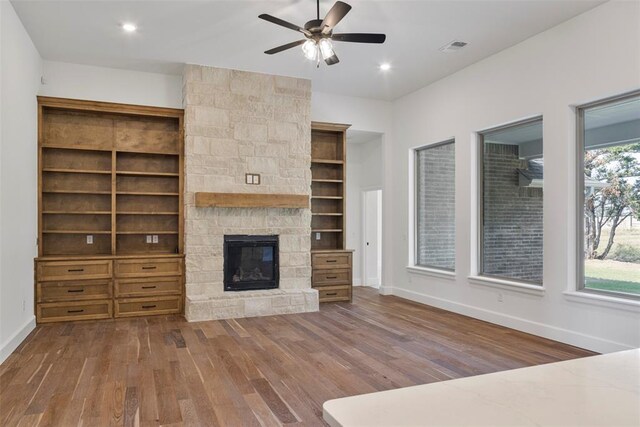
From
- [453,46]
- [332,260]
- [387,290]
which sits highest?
[453,46]

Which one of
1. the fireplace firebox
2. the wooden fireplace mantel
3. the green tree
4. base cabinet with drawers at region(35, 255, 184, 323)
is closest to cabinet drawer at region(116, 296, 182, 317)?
base cabinet with drawers at region(35, 255, 184, 323)

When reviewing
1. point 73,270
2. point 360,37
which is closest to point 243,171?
point 73,270

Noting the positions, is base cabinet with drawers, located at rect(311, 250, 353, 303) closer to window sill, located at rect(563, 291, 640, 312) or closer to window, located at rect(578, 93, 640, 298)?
window sill, located at rect(563, 291, 640, 312)

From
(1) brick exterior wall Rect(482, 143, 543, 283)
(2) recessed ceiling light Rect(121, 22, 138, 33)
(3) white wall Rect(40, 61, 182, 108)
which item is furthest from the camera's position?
(3) white wall Rect(40, 61, 182, 108)

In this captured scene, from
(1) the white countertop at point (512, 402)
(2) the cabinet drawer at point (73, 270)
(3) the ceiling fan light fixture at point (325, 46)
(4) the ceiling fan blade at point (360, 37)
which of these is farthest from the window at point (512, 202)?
(2) the cabinet drawer at point (73, 270)

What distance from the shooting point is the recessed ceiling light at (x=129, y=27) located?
4.80 metres

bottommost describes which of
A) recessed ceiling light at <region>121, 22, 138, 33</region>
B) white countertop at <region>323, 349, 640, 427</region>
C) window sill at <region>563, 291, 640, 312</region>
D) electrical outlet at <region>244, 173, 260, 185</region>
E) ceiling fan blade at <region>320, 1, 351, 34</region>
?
window sill at <region>563, 291, 640, 312</region>

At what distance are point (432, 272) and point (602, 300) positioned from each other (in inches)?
104

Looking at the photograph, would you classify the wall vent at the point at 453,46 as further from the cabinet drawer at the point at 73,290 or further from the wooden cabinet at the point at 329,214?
the cabinet drawer at the point at 73,290

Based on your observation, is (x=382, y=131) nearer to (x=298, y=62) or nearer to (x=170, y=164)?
(x=298, y=62)

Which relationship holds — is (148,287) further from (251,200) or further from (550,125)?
(550,125)

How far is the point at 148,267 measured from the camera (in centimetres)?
596

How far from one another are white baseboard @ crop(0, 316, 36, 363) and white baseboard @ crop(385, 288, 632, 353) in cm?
519

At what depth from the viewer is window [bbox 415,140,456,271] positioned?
256 inches
